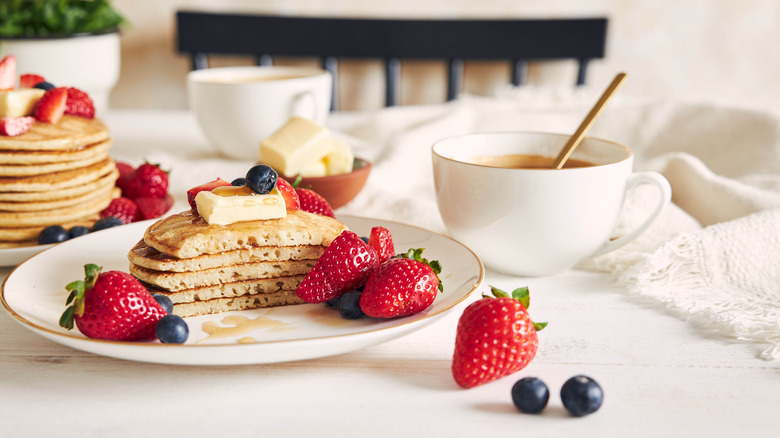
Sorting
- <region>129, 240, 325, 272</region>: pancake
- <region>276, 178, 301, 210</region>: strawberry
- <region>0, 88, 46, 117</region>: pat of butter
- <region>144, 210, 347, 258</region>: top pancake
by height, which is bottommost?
<region>129, 240, 325, 272</region>: pancake

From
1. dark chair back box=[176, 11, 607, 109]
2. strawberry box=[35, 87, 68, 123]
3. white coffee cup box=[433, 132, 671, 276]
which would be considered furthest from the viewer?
dark chair back box=[176, 11, 607, 109]

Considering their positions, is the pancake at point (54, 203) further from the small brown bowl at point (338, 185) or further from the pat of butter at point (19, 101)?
the small brown bowl at point (338, 185)

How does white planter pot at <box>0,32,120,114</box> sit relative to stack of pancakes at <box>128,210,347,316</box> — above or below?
above

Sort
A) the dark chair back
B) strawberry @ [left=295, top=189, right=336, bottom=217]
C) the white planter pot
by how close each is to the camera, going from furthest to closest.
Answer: the dark chair back → the white planter pot → strawberry @ [left=295, top=189, right=336, bottom=217]

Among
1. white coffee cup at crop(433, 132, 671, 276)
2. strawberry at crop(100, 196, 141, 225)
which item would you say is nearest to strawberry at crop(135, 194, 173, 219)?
strawberry at crop(100, 196, 141, 225)

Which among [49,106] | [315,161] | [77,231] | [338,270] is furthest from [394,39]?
[338,270]

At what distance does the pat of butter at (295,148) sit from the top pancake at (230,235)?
40 centimetres

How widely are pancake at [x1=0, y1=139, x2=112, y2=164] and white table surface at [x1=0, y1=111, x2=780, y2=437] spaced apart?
1.26ft

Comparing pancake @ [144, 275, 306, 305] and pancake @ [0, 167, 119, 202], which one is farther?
pancake @ [0, 167, 119, 202]

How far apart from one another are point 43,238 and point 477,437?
0.92 meters

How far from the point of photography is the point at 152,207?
1.44 m

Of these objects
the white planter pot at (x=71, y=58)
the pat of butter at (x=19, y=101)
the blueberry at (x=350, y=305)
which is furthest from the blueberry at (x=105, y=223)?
the white planter pot at (x=71, y=58)

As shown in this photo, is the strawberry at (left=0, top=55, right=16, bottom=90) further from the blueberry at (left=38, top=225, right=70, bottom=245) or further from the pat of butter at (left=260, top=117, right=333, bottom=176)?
the pat of butter at (left=260, top=117, right=333, bottom=176)

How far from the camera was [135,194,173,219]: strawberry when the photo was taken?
143 centimetres
